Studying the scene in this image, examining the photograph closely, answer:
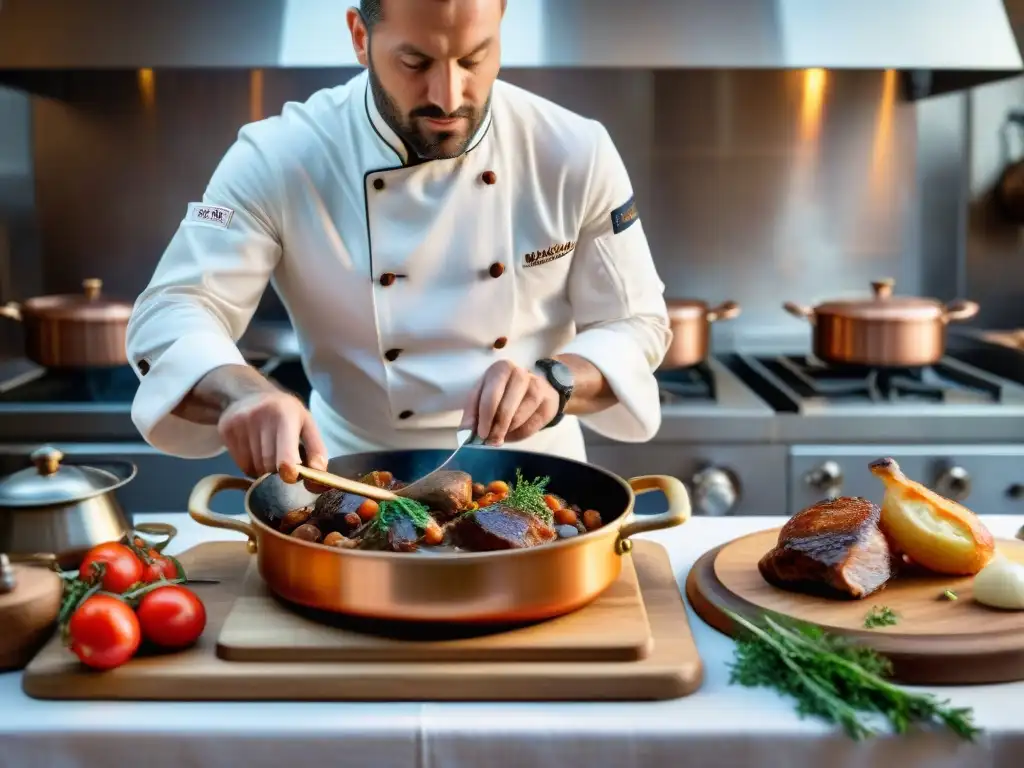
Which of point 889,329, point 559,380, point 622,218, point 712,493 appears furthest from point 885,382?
point 559,380

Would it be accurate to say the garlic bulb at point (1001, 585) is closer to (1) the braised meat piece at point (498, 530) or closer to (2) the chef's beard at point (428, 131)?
(1) the braised meat piece at point (498, 530)

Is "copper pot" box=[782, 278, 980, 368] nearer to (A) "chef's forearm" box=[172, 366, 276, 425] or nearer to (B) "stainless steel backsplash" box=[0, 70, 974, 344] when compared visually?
(B) "stainless steel backsplash" box=[0, 70, 974, 344]

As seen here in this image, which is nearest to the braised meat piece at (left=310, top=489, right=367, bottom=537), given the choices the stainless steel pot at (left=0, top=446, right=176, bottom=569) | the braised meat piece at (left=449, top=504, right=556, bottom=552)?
the braised meat piece at (left=449, top=504, right=556, bottom=552)

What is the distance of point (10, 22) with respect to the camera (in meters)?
2.77

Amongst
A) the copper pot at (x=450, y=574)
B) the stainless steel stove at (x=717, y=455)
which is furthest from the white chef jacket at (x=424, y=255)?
the stainless steel stove at (x=717, y=455)

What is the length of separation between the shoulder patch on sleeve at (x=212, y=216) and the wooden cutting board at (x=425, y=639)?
26.9 inches

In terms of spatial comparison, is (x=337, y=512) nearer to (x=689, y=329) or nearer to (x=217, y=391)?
(x=217, y=391)

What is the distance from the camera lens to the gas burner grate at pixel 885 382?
110 inches

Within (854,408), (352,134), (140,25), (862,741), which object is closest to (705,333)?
(854,408)

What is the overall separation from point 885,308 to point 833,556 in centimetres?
164

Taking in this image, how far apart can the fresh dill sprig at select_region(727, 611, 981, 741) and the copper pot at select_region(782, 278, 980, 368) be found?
5.63ft

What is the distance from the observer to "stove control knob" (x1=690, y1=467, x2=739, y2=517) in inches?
104

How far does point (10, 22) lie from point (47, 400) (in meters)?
0.91

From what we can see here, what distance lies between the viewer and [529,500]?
1330 millimetres
